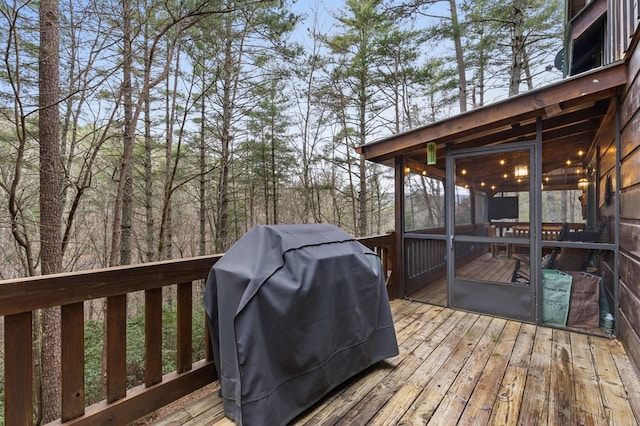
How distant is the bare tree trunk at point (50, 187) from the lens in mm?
3264

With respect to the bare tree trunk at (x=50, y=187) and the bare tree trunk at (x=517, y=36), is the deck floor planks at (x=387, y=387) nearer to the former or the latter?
the bare tree trunk at (x=50, y=187)

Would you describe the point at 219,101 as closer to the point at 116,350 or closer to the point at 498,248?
the point at 498,248

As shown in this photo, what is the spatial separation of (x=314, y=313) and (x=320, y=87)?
8.59 meters

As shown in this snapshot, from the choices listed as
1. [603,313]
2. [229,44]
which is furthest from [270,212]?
[603,313]

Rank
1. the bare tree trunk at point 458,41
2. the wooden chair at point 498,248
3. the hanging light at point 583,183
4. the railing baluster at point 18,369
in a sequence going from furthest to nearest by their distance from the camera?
the bare tree trunk at point 458,41 → the hanging light at point 583,183 → the wooden chair at point 498,248 → the railing baluster at point 18,369

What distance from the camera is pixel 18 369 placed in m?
1.14

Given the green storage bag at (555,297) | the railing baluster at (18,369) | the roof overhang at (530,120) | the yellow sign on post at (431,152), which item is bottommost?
the green storage bag at (555,297)

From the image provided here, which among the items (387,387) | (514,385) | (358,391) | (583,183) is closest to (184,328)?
(358,391)

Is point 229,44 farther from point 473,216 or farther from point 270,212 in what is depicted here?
point 270,212

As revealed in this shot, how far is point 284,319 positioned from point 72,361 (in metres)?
0.94

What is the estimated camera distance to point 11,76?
3.05 metres

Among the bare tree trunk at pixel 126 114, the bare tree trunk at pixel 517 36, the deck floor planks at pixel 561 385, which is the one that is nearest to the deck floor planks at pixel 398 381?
the deck floor planks at pixel 561 385

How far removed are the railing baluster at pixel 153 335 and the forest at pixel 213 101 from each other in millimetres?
2577

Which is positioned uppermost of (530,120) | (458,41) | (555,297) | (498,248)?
(458,41)
